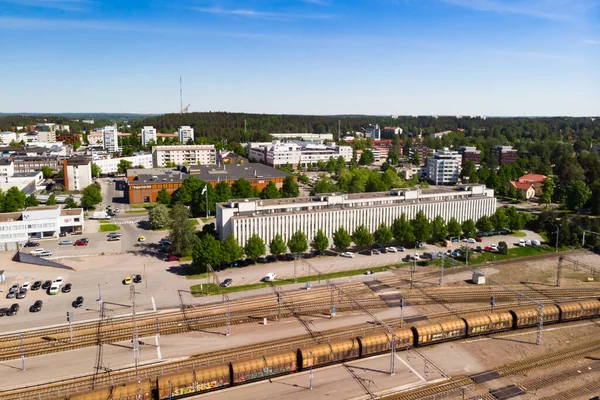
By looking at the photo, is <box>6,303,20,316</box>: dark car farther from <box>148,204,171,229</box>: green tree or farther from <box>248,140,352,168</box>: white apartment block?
<box>248,140,352,168</box>: white apartment block

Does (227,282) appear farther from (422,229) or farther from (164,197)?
(164,197)

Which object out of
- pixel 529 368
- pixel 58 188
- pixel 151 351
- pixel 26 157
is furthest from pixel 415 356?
pixel 26 157

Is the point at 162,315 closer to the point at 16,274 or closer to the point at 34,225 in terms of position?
the point at 16,274

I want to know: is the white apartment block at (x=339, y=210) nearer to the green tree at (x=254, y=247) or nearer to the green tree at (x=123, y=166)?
the green tree at (x=254, y=247)

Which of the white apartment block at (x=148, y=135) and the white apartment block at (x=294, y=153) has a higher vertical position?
the white apartment block at (x=148, y=135)

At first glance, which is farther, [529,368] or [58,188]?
[58,188]

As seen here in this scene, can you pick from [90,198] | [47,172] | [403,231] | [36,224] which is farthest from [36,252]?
[47,172]

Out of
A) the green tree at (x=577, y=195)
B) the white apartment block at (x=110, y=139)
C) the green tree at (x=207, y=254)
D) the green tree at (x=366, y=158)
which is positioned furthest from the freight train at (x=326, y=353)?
the white apartment block at (x=110, y=139)
